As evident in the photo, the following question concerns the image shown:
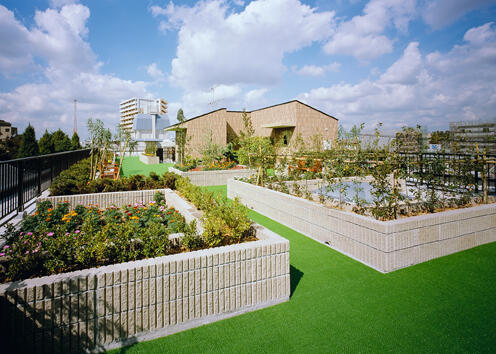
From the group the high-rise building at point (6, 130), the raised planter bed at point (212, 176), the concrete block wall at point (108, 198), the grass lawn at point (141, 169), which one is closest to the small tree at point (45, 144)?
the grass lawn at point (141, 169)

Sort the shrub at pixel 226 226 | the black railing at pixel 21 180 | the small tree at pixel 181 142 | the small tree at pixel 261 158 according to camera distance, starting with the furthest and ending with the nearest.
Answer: the small tree at pixel 181 142
the small tree at pixel 261 158
the black railing at pixel 21 180
the shrub at pixel 226 226

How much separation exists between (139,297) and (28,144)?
20.7 meters

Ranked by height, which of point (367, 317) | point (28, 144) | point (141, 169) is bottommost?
point (367, 317)

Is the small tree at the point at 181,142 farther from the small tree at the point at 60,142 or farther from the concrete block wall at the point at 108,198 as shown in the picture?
the small tree at the point at 60,142

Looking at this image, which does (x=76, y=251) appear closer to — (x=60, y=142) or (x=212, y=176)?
(x=212, y=176)

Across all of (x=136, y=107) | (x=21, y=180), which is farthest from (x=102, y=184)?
(x=136, y=107)

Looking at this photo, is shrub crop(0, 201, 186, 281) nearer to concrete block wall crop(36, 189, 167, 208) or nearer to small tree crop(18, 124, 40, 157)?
concrete block wall crop(36, 189, 167, 208)

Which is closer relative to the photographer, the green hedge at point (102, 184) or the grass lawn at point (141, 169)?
the green hedge at point (102, 184)

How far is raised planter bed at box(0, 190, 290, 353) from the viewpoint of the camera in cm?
190

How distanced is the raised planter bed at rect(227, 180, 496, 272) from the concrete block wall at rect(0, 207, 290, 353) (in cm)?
155

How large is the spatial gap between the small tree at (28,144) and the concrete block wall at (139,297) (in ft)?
66.0

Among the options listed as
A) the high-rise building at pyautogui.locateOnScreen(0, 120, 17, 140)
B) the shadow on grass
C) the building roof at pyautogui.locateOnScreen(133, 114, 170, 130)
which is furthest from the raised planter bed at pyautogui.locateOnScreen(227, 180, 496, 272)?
the high-rise building at pyautogui.locateOnScreen(0, 120, 17, 140)

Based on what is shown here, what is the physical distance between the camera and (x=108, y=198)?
6.20m

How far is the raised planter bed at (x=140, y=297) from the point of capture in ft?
6.25
